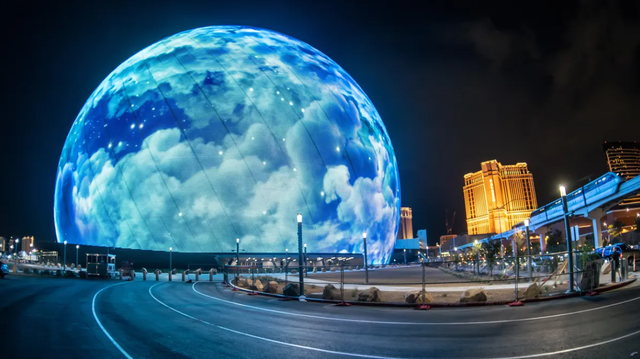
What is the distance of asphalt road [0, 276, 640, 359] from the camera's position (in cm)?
667

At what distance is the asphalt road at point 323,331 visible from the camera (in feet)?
21.9

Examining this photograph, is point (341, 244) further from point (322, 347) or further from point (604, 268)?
point (322, 347)

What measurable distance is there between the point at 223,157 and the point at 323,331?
24.3m

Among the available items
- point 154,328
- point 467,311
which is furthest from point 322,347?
point 467,311

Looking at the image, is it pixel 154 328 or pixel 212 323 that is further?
pixel 212 323

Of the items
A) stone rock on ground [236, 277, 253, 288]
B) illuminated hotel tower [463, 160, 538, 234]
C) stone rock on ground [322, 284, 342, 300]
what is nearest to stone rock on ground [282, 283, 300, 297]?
stone rock on ground [322, 284, 342, 300]

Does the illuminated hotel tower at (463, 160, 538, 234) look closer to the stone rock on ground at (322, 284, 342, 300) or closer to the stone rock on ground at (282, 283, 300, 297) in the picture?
the stone rock on ground at (282, 283, 300, 297)

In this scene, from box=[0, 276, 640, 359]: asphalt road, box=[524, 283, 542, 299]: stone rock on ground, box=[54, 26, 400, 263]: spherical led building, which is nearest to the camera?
box=[0, 276, 640, 359]: asphalt road

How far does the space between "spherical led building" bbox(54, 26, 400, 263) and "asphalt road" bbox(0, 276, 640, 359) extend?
712 inches

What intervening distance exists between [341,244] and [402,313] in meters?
22.0

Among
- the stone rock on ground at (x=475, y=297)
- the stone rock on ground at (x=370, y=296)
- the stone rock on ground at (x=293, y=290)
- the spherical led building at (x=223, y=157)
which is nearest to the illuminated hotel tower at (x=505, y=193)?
the spherical led building at (x=223, y=157)

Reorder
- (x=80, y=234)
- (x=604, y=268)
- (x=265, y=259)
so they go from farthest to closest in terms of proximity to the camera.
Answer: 1. (x=80, y=234)
2. (x=265, y=259)
3. (x=604, y=268)

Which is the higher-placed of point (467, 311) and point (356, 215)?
point (356, 215)

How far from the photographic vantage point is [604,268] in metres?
24.1
